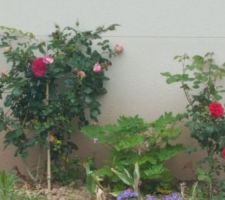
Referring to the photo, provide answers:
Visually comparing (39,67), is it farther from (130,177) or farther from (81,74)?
(130,177)

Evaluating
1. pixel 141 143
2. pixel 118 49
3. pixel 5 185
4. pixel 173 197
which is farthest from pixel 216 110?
pixel 5 185

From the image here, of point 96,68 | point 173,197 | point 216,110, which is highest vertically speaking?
point 96,68

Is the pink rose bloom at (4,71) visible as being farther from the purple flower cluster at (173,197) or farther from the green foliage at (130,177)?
the purple flower cluster at (173,197)

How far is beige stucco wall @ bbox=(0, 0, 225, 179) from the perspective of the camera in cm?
566

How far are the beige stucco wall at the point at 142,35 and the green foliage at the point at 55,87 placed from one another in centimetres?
14

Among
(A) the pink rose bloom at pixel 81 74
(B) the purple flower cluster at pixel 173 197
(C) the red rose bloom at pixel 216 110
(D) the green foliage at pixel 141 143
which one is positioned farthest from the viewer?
(A) the pink rose bloom at pixel 81 74

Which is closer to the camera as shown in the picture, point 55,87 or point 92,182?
point 92,182

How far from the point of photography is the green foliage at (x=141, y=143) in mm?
5316

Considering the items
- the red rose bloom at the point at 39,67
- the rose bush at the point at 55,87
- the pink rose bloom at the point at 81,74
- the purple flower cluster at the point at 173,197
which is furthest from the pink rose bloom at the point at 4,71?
the purple flower cluster at the point at 173,197

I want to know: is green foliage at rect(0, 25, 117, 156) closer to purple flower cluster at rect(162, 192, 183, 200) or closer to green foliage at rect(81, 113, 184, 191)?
green foliage at rect(81, 113, 184, 191)

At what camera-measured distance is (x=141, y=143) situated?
5340mm

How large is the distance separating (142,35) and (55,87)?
0.92 metres

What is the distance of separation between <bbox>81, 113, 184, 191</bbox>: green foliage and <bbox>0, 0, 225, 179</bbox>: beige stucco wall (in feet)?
1.15

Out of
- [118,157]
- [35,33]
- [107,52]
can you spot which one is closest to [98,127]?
[118,157]
